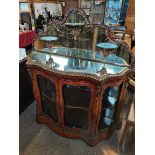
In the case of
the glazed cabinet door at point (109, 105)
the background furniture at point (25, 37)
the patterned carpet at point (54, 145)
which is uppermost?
the background furniture at point (25, 37)

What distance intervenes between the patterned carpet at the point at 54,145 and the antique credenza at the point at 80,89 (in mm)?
71

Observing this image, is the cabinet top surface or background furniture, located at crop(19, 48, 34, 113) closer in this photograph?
the cabinet top surface

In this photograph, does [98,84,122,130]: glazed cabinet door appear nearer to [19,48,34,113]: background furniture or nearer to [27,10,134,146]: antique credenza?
[27,10,134,146]: antique credenza

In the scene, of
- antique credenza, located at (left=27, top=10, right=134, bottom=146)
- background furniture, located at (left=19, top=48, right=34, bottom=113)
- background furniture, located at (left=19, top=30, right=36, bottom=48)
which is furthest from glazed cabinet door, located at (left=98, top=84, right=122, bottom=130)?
background furniture, located at (left=19, top=30, right=36, bottom=48)

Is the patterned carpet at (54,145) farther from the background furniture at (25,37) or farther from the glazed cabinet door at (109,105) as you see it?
the background furniture at (25,37)

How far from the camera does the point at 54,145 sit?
175 centimetres

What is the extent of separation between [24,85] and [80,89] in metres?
0.89

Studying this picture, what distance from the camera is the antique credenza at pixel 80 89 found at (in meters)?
1.39

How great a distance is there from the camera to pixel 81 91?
164 centimetres

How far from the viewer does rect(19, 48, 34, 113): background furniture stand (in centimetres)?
199

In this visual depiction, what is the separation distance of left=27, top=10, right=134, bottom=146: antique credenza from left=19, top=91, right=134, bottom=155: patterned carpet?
0.23ft

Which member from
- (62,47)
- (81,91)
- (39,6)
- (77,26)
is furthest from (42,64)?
(39,6)

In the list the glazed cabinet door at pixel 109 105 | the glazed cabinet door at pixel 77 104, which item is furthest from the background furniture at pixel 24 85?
the glazed cabinet door at pixel 109 105
